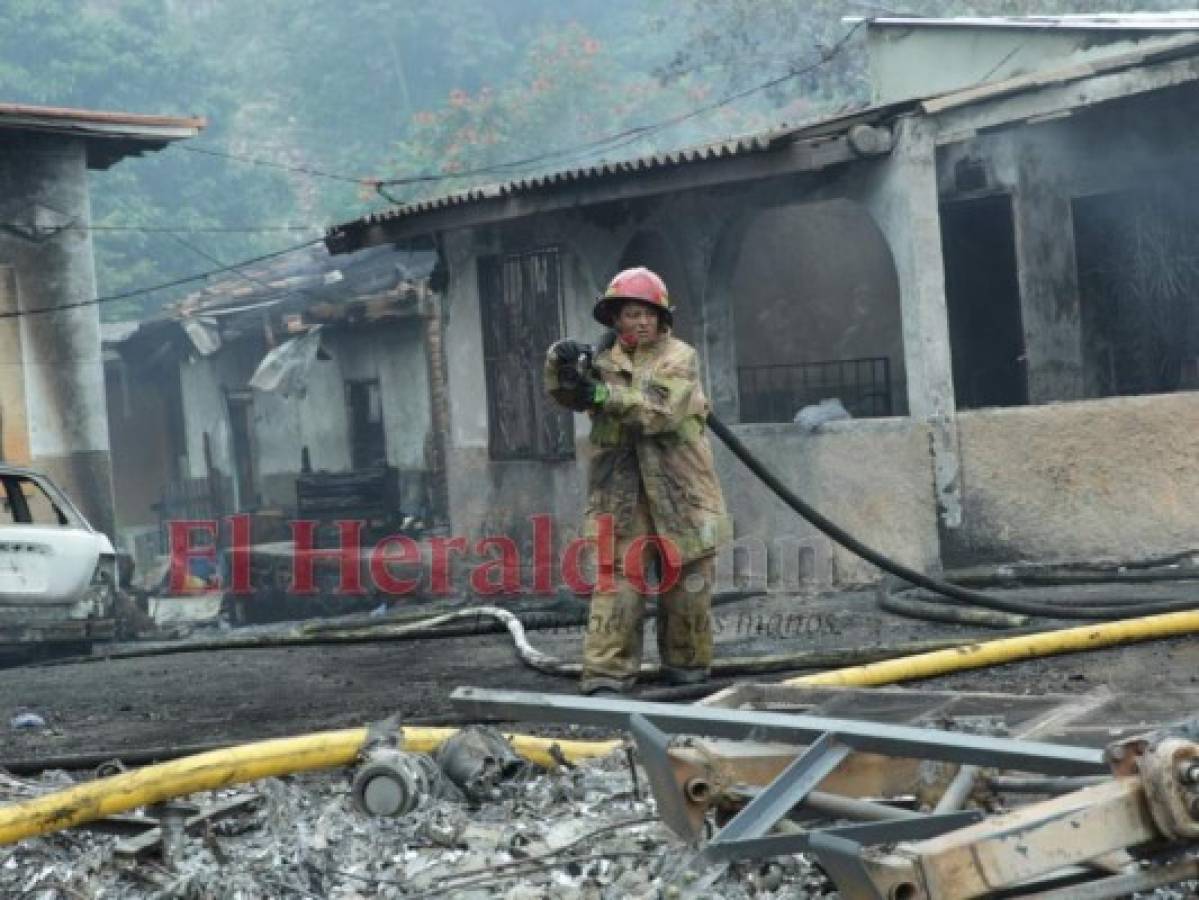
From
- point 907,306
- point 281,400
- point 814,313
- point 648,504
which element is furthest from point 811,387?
point 281,400

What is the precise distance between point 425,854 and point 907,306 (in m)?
7.93

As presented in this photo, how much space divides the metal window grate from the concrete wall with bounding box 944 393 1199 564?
2617 millimetres

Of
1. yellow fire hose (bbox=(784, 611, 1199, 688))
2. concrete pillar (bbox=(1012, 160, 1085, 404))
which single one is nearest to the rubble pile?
yellow fire hose (bbox=(784, 611, 1199, 688))

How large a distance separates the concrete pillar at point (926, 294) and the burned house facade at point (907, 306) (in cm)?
2

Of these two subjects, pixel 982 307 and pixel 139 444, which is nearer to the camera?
pixel 982 307

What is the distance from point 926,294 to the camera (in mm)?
11961

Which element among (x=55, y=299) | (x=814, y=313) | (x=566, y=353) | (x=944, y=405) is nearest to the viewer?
(x=566, y=353)

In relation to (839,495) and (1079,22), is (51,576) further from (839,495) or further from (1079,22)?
(1079,22)

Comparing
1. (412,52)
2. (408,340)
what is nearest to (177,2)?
(412,52)

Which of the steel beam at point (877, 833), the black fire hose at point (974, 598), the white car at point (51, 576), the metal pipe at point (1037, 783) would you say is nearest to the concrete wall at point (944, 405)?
the black fire hose at point (974, 598)

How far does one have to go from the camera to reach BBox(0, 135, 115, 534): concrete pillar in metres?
17.5

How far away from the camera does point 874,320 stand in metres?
14.9

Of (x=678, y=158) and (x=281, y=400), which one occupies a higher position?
(x=678, y=158)

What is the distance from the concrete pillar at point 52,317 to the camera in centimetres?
1750
